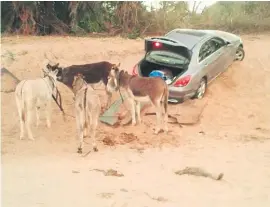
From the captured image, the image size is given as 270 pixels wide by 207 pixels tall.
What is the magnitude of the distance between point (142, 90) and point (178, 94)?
1.40 metres

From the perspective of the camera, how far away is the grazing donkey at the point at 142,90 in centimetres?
1159

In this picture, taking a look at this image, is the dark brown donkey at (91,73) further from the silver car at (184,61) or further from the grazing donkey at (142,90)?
the silver car at (184,61)

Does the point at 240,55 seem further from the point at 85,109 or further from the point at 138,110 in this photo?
the point at 85,109

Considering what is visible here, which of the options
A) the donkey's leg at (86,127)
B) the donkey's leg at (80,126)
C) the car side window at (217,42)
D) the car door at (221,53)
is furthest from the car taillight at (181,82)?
the donkey's leg at (80,126)

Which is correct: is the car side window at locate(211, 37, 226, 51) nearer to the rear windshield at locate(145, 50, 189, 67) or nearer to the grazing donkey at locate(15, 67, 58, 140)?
the rear windshield at locate(145, 50, 189, 67)

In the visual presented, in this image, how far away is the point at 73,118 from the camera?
12531 mm

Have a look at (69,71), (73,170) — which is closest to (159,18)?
(69,71)

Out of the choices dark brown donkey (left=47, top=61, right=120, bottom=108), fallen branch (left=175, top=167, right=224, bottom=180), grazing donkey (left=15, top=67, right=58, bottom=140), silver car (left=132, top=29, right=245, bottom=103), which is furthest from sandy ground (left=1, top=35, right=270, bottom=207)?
dark brown donkey (left=47, top=61, right=120, bottom=108)

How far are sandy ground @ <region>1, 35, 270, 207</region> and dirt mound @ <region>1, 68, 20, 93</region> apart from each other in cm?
21

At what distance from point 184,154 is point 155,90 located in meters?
1.86

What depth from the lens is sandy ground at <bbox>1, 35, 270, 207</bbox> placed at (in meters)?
7.96

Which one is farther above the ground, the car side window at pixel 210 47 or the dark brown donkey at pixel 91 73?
the car side window at pixel 210 47

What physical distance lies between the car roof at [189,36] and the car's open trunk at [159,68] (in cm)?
68

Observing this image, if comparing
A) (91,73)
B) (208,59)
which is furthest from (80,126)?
(208,59)
